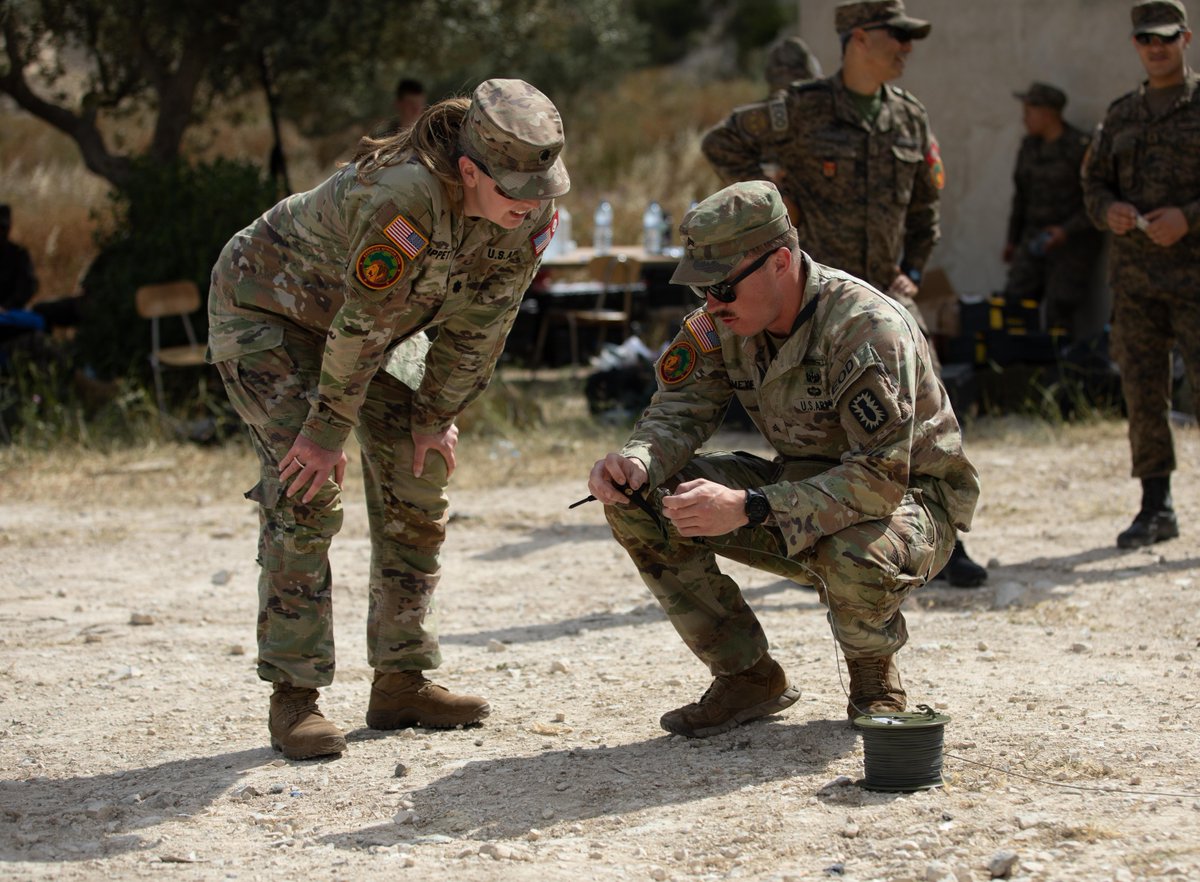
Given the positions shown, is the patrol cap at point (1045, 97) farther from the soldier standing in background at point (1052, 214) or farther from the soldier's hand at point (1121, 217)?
the soldier's hand at point (1121, 217)

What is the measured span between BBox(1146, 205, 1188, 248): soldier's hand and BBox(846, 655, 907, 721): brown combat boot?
3125mm

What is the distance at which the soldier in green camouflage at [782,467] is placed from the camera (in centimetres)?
371

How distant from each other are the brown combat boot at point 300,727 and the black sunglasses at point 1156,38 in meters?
4.47

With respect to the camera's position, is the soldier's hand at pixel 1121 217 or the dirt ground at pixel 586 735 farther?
the soldier's hand at pixel 1121 217

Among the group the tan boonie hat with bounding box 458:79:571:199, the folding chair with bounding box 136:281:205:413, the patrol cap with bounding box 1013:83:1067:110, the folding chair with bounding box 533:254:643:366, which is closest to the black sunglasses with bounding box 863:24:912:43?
the tan boonie hat with bounding box 458:79:571:199

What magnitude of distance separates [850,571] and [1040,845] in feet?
2.68

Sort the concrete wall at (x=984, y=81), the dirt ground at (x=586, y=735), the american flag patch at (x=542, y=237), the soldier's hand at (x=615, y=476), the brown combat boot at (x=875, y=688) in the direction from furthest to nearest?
the concrete wall at (x=984, y=81), the american flag patch at (x=542, y=237), the brown combat boot at (x=875, y=688), the soldier's hand at (x=615, y=476), the dirt ground at (x=586, y=735)

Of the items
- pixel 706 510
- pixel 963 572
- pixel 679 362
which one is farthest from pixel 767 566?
pixel 963 572

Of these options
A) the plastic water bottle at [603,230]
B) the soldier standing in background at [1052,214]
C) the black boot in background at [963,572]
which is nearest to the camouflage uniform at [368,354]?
the black boot in background at [963,572]

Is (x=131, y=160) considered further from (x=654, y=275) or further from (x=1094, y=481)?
(x=1094, y=481)

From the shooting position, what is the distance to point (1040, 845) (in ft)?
10.6

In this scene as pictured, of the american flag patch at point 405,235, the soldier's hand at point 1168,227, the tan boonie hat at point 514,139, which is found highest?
the tan boonie hat at point 514,139

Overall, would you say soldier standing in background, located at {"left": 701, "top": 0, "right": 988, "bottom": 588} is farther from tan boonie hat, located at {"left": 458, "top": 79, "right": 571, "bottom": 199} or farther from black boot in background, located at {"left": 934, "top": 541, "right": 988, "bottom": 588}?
tan boonie hat, located at {"left": 458, "top": 79, "right": 571, "bottom": 199}

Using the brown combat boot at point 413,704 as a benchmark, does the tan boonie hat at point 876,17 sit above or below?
above
